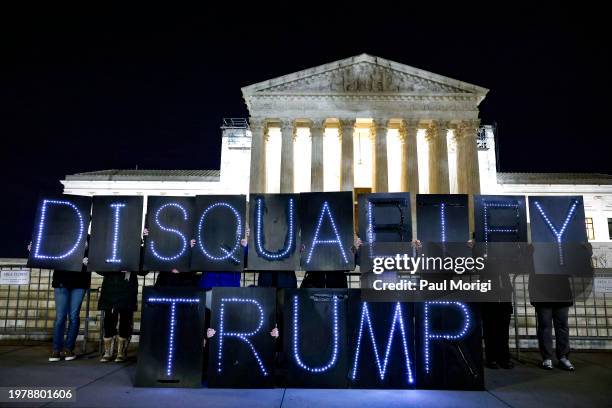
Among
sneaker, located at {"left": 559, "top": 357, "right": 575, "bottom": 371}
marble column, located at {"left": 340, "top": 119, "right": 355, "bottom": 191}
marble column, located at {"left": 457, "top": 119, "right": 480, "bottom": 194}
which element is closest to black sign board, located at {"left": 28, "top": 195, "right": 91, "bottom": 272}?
sneaker, located at {"left": 559, "top": 357, "right": 575, "bottom": 371}

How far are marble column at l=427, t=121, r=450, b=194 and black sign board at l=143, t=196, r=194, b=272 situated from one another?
2682 centimetres

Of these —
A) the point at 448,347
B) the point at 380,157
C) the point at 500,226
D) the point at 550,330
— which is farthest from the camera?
the point at 380,157

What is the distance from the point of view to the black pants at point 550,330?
8.52 m

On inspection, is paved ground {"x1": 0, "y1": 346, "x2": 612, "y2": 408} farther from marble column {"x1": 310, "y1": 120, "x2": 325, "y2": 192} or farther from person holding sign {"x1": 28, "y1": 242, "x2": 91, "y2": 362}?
marble column {"x1": 310, "y1": 120, "x2": 325, "y2": 192}

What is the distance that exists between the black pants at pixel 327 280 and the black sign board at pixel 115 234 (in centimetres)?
302

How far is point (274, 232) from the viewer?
7.18 metres

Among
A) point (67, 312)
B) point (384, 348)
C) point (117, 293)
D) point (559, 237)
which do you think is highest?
A: point (559, 237)

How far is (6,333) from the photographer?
11.0 meters

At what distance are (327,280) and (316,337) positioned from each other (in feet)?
4.85

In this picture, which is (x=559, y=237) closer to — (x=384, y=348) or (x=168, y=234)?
(x=384, y=348)

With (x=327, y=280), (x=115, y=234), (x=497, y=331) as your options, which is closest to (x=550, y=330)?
(x=497, y=331)

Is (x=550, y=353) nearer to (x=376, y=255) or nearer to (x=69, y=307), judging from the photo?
(x=376, y=255)

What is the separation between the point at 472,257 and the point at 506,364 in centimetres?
289

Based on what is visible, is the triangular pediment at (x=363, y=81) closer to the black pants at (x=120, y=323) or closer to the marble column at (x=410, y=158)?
the marble column at (x=410, y=158)
